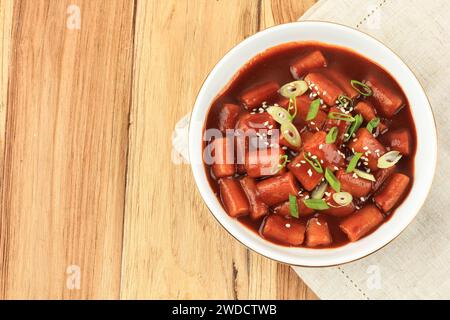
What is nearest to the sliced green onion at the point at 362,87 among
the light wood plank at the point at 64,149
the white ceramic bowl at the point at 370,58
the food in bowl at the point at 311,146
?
the food in bowl at the point at 311,146

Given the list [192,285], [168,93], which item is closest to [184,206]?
[192,285]

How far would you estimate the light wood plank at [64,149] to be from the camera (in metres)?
2.51

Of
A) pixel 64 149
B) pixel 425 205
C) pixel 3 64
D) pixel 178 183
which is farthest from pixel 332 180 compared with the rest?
pixel 3 64

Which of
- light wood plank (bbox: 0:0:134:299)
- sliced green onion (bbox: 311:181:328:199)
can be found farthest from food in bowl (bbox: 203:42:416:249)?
light wood plank (bbox: 0:0:134:299)

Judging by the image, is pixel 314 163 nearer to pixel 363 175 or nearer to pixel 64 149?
pixel 363 175

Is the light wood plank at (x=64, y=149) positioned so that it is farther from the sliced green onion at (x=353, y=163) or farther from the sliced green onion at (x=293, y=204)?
the sliced green onion at (x=353, y=163)

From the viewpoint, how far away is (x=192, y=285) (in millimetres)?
2473

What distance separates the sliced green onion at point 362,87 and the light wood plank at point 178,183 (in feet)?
1.53

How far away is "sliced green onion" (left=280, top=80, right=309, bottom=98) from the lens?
219cm

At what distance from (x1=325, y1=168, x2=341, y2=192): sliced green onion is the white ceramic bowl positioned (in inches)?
9.6

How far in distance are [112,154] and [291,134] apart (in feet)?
2.79

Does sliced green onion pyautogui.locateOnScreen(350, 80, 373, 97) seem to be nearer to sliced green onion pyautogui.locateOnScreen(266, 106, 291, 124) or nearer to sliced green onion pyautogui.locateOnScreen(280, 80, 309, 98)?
sliced green onion pyautogui.locateOnScreen(280, 80, 309, 98)
